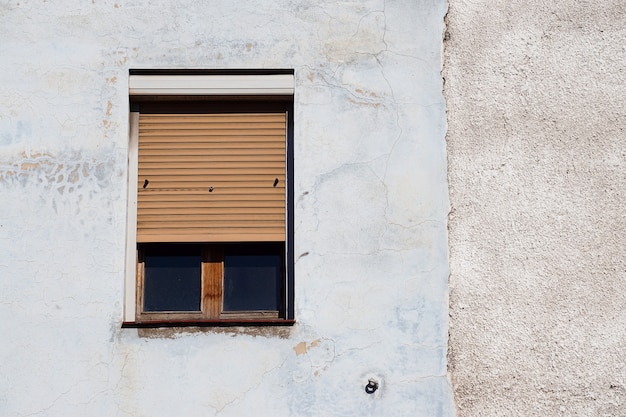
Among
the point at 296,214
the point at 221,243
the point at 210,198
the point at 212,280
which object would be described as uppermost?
the point at 210,198

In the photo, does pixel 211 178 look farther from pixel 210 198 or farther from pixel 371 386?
pixel 371 386

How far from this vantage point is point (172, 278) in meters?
5.69

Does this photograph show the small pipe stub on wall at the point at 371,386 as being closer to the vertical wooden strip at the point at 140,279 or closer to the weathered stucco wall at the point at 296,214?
the weathered stucco wall at the point at 296,214

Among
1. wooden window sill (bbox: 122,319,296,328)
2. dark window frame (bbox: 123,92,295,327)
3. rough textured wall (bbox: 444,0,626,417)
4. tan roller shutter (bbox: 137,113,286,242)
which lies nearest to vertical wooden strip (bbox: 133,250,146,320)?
dark window frame (bbox: 123,92,295,327)

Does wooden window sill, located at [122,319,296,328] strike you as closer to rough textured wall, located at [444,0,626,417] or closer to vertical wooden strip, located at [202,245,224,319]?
Result: vertical wooden strip, located at [202,245,224,319]

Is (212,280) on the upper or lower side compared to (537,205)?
lower

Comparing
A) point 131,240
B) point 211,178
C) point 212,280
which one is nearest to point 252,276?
point 212,280

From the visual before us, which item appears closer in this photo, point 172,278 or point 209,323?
point 209,323

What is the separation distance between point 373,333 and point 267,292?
2.37 feet

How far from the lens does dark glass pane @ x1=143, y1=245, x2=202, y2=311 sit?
222 inches

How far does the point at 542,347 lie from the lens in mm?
5367

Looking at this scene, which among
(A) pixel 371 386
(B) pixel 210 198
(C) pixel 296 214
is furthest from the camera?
(B) pixel 210 198

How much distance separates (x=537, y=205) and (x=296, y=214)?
4.75 feet

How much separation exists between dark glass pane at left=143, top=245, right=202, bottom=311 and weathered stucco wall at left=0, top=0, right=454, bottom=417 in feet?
0.93
